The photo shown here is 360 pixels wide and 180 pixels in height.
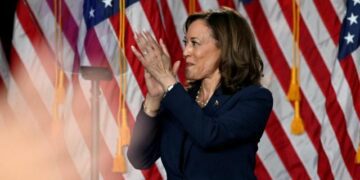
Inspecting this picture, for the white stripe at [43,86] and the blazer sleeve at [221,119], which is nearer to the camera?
the blazer sleeve at [221,119]

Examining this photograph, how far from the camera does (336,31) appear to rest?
3176 millimetres

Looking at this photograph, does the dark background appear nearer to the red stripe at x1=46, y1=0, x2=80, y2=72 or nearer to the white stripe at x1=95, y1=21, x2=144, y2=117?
the red stripe at x1=46, y1=0, x2=80, y2=72

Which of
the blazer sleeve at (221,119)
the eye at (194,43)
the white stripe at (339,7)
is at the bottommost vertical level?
the white stripe at (339,7)

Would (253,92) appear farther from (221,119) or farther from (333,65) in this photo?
(333,65)

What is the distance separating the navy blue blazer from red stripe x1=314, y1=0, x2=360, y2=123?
166 cm

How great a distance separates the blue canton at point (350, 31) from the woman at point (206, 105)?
1.58 metres

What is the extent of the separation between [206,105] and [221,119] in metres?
0.12

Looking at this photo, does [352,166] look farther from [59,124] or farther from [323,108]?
[59,124]

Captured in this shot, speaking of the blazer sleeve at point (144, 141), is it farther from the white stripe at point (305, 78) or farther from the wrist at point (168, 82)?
the white stripe at point (305, 78)

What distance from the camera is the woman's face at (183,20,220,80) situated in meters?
1.59

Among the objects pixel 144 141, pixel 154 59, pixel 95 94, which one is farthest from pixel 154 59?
pixel 95 94

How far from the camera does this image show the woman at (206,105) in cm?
149

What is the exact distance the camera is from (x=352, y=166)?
3172 millimetres

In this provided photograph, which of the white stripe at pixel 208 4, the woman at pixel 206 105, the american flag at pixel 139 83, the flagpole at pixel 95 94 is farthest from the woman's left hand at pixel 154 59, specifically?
the white stripe at pixel 208 4
